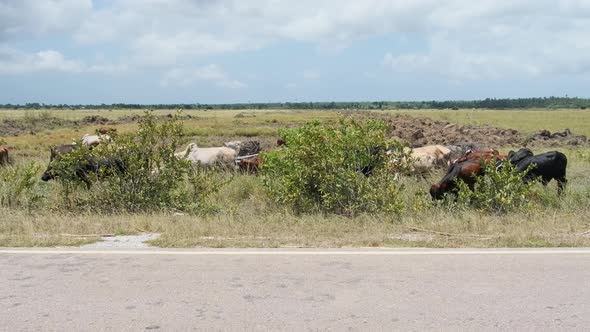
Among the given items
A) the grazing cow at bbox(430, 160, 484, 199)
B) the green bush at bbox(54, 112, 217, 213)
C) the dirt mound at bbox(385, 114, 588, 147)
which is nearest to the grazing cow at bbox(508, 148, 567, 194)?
the grazing cow at bbox(430, 160, 484, 199)

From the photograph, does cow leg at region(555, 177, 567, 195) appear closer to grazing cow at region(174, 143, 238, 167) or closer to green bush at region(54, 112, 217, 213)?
green bush at region(54, 112, 217, 213)

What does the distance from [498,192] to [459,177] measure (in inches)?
39.4

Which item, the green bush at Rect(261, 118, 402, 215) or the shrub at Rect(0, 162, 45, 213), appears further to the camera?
the shrub at Rect(0, 162, 45, 213)

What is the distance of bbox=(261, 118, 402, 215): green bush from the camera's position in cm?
899

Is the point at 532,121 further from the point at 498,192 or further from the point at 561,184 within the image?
the point at 498,192

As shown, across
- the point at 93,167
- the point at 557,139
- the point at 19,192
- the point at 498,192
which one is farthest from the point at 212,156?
the point at 557,139

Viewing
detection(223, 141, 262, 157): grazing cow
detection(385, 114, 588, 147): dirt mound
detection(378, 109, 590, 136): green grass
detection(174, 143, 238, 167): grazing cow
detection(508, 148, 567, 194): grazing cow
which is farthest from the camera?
detection(378, 109, 590, 136): green grass

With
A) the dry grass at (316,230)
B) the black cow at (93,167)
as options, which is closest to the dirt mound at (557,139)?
the dry grass at (316,230)
